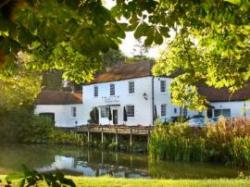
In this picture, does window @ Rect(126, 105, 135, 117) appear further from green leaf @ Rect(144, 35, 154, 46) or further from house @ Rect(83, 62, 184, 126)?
green leaf @ Rect(144, 35, 154, 46)

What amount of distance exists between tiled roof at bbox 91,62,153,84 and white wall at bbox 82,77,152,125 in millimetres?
420

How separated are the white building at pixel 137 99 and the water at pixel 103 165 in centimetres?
1003

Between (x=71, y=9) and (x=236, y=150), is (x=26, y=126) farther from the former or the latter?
(x=71, y=9)

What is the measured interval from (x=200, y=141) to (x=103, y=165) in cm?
560

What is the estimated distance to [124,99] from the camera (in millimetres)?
48312

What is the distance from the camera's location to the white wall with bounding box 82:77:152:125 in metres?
45.5

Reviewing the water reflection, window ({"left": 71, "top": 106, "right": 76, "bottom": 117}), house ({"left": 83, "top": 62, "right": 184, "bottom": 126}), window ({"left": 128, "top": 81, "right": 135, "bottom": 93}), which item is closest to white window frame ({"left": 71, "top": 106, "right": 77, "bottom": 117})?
window ({"left": 71, "top": 106, "right": 76, "bottom": 117})

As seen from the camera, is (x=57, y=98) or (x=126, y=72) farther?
(x=57, y=98)

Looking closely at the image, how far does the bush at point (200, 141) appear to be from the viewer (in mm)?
26406

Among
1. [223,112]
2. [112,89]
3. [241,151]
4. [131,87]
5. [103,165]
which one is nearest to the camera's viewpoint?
[241,151]

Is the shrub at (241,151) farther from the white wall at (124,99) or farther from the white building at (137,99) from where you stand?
the white wall at (124,99)

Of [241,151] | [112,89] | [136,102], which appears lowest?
[241,151]

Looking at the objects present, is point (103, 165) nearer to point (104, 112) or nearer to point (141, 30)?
point (104, 112)

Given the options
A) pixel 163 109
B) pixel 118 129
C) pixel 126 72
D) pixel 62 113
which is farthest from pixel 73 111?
pixel 118 129
